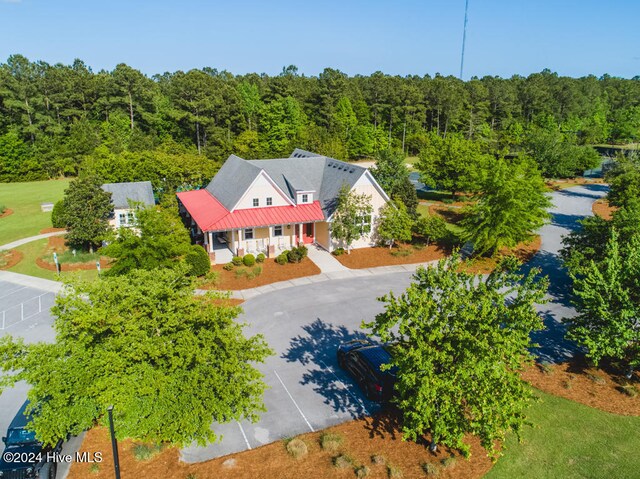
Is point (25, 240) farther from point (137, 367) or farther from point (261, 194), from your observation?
point (137, 367)

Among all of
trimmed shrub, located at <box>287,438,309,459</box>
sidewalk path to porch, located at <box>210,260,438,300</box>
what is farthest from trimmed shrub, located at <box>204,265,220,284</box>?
trimmed shrub, located at <box>287,438,309,459</box>

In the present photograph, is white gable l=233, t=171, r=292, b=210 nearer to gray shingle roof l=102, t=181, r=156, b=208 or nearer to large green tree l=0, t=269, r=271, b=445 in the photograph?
gray shingle roof l=102, t=181, r=156, b=208

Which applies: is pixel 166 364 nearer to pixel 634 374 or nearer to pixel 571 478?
pixel 571 478

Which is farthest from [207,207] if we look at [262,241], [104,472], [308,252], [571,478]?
[571,478]

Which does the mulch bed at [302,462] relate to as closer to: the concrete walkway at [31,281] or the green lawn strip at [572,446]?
the green lawn strip at [572,446]

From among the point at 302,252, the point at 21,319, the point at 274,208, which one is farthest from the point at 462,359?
the point at 21,319

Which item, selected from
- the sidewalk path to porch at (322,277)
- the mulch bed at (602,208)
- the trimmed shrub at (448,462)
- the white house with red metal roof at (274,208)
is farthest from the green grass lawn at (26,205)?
the mulch bed at (602,208)
